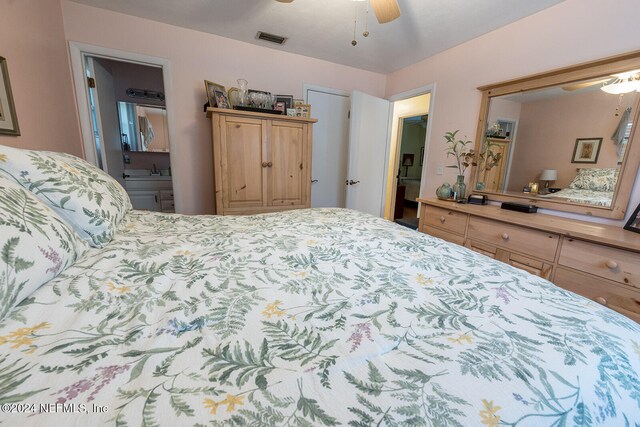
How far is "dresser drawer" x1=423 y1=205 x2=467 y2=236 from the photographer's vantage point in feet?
7.12

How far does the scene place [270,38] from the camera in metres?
2.62

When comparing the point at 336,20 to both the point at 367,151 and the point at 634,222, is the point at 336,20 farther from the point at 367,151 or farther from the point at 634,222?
the point at 634,222

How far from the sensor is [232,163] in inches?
93.2

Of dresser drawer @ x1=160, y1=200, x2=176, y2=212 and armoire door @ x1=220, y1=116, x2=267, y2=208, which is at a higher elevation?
armoire door @ x1=220, y1=116, x2=267, y2=208

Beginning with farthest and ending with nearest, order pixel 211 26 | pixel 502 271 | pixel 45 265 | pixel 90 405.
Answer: pixel 211 26
pixel 502 271
pixel 45 265
pixel 90 405

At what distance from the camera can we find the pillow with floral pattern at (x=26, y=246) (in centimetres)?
54

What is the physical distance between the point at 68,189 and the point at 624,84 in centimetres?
310

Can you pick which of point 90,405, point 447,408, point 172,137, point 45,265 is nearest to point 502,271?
point 447,408

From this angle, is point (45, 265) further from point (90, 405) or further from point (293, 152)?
point (293, 152)

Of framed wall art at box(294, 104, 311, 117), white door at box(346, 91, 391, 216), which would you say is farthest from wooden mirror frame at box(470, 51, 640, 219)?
framed wall art at box(294, 104, 311, 117)

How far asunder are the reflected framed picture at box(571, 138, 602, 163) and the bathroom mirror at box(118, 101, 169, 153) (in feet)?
15.1

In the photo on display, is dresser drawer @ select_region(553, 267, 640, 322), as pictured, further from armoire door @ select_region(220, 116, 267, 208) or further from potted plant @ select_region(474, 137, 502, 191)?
armoire door @ select_region(220, 116, 267, 208)

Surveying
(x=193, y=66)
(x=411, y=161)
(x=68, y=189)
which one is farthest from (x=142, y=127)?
(x=411, y=161)

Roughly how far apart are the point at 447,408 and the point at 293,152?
2450mm
